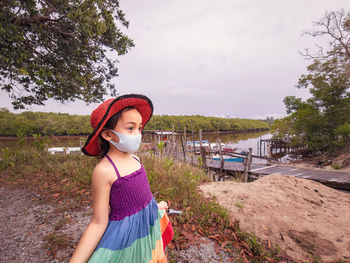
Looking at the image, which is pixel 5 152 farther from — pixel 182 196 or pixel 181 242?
pixel 181 242

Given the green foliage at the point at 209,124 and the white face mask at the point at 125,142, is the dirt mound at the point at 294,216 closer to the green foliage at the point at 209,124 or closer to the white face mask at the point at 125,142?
the white face mask at the point at 125,142

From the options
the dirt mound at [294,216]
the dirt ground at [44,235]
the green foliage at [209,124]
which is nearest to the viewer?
the dirt ground at [44,235]

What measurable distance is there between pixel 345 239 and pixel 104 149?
460cm

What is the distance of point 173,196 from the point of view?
3.58 m

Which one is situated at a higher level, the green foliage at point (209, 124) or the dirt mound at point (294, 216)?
the green foliage at point (209, 124)

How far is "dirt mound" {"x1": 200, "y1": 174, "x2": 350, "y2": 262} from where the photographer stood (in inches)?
111

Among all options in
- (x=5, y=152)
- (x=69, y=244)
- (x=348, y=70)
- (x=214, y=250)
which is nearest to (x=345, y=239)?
(x=214, y=250)

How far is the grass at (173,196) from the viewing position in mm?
2512

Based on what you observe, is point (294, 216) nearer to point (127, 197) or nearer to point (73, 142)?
point (127, 197)

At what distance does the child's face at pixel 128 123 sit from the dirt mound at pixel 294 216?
3.02m

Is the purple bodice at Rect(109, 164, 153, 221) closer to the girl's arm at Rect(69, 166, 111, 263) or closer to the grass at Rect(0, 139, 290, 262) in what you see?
the girl's arm at Rect(69, 166, 111, 263)

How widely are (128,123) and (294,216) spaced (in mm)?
4450

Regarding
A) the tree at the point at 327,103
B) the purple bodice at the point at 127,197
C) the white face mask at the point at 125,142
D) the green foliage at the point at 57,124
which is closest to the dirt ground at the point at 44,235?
the purple bodice at the point at 127,197

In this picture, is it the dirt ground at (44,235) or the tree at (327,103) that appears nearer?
the dirt ground at (44,235)
